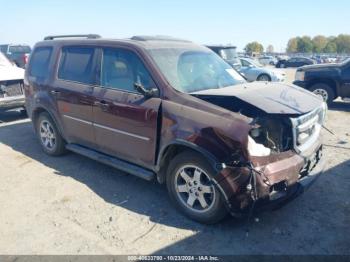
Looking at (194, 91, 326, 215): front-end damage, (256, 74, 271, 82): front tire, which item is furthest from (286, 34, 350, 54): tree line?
(194, 91, 326, 215): front-end damage

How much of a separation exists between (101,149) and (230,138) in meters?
2.23

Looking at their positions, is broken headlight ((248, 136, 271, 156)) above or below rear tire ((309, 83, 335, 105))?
above

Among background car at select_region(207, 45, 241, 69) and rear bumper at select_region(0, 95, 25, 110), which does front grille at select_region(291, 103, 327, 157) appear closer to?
rear bumper at select_region(0, 95, 25, 110)

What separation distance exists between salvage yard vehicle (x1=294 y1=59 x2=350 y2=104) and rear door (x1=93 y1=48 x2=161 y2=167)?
7858mm

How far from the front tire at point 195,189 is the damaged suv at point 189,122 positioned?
0.01 m

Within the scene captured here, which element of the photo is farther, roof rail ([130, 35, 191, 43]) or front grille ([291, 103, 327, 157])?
roof rail ([130, 35, 191, 43])

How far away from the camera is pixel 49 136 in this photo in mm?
5766

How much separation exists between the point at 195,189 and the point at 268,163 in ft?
2.78

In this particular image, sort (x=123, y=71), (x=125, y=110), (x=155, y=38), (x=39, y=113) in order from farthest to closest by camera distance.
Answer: (x=39, y=113) → (x=155, y=38) → (x=123, y=71) → (x=125, y=110)

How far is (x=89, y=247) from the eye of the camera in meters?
3.28

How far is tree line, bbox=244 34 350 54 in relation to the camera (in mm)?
126500

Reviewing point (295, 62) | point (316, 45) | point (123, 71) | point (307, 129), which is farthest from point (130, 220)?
point (316, 45)

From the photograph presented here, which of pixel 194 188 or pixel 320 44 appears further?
pixel 320 44

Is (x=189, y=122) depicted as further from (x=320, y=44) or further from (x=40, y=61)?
(x=320, y=44)
